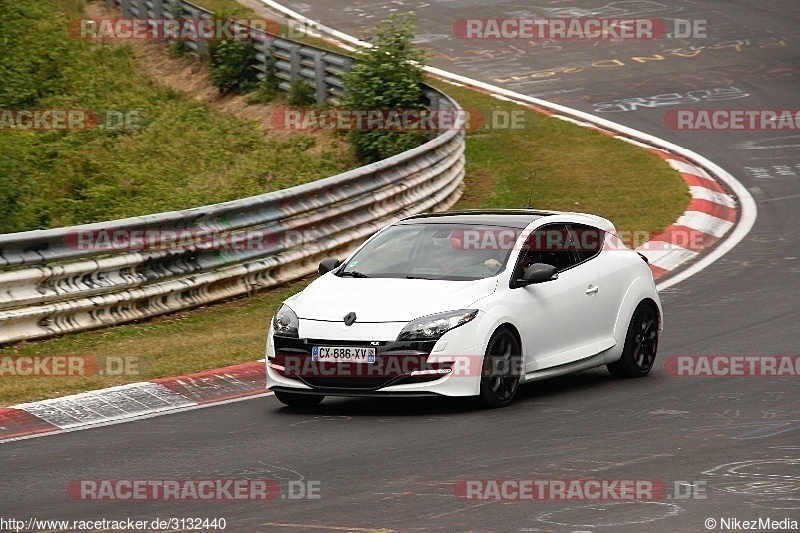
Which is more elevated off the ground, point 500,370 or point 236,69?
point 236,69

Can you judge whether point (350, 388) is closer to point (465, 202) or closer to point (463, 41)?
point (465, 202)

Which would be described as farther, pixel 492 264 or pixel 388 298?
pixel 492 264

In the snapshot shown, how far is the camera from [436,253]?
11078mm

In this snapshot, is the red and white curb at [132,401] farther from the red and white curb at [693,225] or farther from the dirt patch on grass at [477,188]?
the dirt patch on grass at [477,188]

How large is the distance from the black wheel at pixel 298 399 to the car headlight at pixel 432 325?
1.07m

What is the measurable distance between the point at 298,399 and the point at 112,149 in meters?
13.7

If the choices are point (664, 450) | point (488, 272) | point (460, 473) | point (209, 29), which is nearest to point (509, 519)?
point (460, 473)

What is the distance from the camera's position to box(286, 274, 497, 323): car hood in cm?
1013
